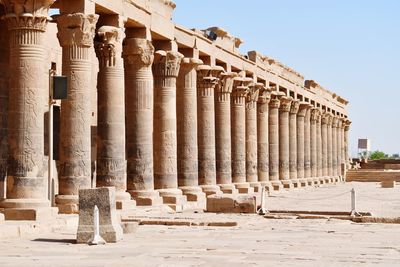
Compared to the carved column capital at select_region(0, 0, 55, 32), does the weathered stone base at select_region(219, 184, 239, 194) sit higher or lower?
lower

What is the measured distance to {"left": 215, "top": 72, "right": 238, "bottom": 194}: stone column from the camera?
1414 inches

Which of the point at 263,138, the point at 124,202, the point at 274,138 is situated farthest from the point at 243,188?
the point at 124,202

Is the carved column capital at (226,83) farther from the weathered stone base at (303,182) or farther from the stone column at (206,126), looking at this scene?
the weathered stone base at (303,182)

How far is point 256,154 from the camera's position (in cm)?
4228

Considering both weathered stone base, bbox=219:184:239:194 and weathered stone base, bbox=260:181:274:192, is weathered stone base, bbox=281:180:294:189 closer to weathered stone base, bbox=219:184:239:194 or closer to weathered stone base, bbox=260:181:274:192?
weathered stone base, bbox=260:181:274:192

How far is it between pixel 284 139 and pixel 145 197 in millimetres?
25690

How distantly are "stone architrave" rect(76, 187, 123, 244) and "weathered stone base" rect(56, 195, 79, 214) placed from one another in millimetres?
5457

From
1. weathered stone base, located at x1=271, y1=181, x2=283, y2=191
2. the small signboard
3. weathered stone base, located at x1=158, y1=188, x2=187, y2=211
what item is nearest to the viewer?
the small signboard

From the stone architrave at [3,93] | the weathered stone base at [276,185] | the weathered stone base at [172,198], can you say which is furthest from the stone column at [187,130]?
the weathered stone base at [276,185]

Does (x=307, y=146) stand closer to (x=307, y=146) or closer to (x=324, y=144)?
(x=307, y=146)

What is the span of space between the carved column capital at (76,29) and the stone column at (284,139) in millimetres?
29746

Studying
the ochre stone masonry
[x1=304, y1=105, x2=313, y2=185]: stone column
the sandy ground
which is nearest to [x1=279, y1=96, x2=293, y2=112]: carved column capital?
the ochre stone masonry

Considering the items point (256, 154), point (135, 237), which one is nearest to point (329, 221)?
point (135, 237)

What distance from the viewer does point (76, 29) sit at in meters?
20.7
